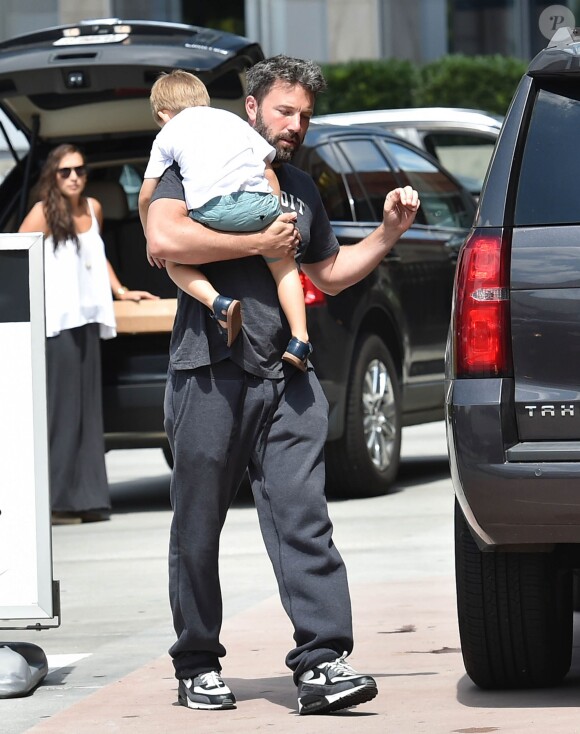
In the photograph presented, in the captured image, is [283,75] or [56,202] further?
[56,202]

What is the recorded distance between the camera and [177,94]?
4918mm

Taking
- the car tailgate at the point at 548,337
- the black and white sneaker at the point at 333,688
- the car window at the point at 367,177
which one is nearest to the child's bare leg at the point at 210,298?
the car tailgate at the point at 548,337

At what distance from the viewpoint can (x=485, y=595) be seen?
4.69 metres

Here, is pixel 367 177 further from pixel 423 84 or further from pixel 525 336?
pixel 423 84

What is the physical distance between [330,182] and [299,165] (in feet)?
1.21

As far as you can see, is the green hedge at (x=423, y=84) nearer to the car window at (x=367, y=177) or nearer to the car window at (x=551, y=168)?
the car window at (x=367, y=177)

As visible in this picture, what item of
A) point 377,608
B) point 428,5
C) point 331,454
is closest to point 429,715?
point 377,608

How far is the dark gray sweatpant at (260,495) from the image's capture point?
185 inches

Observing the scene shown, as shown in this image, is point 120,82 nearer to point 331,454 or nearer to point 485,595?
point 331,454

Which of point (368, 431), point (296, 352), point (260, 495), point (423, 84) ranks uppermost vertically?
point (296, 352)

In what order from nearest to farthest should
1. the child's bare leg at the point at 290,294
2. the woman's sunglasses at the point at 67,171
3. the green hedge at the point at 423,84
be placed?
the child's bare leg at the point at 290,294
the woman's sunglasses at the point at 67,171
the green hedge at the point at 423,84

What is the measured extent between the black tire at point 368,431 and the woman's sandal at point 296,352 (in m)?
4.41

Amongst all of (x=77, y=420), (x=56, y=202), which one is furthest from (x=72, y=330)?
(x=56, y=202)

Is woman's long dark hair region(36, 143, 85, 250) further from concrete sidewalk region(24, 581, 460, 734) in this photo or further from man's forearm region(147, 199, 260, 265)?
man's forearm region(147, 199, 260, 265)
